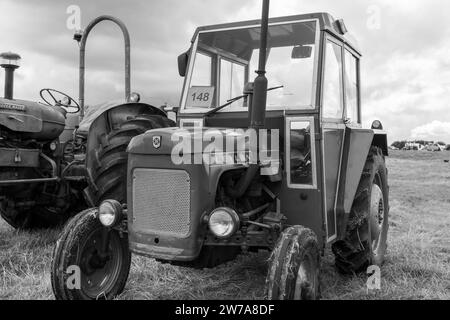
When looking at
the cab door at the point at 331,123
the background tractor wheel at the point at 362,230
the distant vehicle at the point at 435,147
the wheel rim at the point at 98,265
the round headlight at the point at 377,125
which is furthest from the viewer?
the distant vehicle at the point at 435,147

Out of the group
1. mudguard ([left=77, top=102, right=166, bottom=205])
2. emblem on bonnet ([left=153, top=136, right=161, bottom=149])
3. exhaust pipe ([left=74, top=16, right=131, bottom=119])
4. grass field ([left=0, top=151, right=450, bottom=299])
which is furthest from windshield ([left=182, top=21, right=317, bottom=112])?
exhaust pipe ([left=74, top=16, right=131, bottom=119])

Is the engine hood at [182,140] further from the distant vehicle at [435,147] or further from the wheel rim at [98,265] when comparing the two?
the distant vehicle at [435,147]

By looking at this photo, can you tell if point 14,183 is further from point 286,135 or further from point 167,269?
→ point 286,135

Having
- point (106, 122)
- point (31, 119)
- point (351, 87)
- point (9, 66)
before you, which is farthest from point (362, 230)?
point (9, 66)

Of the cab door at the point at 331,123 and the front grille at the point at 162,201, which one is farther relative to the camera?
the cab door at the point at 331,123

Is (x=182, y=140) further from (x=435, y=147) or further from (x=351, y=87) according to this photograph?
(x=435, y=147)

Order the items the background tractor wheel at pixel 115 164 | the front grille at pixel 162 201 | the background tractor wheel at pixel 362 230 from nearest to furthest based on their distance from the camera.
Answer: the front grille at pixel 162 201, the background tractor wheel at pixel 115 164, the background tractor wheel at pixel 362 230

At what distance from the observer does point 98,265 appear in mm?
3480

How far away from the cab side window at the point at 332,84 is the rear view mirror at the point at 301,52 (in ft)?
0.43

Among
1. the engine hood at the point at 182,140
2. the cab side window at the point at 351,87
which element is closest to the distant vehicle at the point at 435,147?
the cab side window at the point at 351,87

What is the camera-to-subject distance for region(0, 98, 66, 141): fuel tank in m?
4.89

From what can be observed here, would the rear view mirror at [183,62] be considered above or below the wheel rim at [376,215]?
above

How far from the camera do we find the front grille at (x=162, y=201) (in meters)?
3.03

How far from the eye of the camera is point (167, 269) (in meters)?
4.41
